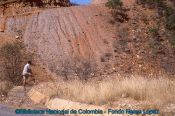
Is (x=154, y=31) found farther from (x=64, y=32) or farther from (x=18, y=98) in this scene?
(x=18, y=98)

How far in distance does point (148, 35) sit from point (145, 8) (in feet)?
16.6

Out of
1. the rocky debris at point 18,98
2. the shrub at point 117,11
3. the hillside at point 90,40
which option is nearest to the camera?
the rocky debris at point 18,98

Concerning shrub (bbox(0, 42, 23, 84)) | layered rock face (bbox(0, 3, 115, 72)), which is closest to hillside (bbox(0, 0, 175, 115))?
layered rock face (bbox(0, 3, 115, 72))

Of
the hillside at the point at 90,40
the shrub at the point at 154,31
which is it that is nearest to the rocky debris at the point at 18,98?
the hillside at the point at 90,40

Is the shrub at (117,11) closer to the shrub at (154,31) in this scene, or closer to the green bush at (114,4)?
the green bush at (114,4)

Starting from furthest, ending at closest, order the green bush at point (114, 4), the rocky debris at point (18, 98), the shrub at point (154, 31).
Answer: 1. the green bush at point (114, 4)
2. the shrub at point (154, 31)
3. the rocky debris at point (18, 98)

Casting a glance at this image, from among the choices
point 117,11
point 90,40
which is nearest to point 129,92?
point 90,40

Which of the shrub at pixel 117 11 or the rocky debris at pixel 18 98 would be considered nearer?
the rocky debris at pixel 18 98

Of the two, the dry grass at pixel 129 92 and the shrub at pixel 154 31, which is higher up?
the shrub at pixel 154 31

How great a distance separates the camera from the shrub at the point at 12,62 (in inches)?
1190

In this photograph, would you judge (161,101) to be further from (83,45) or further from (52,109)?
(83,45)

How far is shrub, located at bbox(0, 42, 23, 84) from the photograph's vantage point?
99.1 ft

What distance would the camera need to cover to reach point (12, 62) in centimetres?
3241

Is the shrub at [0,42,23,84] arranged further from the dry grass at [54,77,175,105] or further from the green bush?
the green bush
